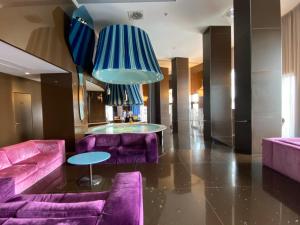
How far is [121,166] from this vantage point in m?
4.61

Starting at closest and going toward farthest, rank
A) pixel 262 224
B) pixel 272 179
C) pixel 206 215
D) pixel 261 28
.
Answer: pixel 262 224, pixel 206 215, pixel 272 179, pixel 261 28

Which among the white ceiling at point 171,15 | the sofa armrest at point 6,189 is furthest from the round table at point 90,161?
the white ceiling at point 171,15

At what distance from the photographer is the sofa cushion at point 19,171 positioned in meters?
3.28

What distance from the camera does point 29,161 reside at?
13.2 feet

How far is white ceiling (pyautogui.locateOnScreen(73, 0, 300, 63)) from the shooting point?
5668mm

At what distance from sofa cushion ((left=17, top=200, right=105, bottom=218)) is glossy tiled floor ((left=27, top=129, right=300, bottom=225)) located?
1208mm

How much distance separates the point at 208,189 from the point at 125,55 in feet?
11.8

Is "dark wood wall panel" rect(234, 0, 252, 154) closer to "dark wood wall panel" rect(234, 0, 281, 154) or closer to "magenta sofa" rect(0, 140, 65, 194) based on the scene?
"dark wood wall panel" rect(234, 0, 281, 154)

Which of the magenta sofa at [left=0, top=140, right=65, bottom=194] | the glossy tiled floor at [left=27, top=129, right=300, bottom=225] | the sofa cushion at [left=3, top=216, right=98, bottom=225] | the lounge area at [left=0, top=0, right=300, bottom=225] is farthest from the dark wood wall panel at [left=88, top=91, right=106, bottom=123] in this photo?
the sofa cushion at [left=3, top=216, right=98, bottom=225]

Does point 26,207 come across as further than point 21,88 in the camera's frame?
No

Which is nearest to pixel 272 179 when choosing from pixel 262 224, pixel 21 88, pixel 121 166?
pixel 262 224

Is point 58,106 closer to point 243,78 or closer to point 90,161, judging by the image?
point 90,161

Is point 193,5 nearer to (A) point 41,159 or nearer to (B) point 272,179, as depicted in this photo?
(B) point 272,179

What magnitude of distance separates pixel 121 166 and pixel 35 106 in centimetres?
523
